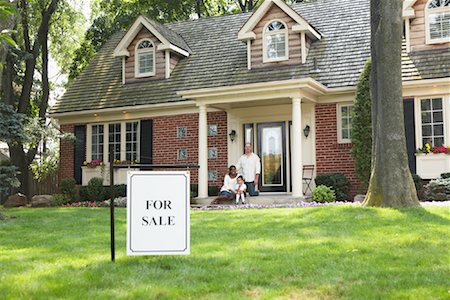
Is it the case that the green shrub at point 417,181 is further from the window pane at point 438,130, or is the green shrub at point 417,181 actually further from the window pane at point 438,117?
the window pane at point 438,117

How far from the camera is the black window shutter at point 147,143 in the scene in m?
18.3

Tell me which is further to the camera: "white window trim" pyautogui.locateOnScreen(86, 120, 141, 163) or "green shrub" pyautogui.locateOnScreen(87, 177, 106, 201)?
"white window trim" pyautogui.locateOnScreen(86, 120, 141, 163)

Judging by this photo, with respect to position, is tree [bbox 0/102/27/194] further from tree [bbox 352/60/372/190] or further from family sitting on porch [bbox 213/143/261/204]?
tree [bbox 352/60/372/190]

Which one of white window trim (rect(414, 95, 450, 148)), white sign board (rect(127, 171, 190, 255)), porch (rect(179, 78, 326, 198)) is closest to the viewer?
white sign board (rect(127, 171, 190, 255))

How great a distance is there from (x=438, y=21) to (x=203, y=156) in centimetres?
735

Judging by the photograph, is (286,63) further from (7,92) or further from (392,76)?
(7,92)

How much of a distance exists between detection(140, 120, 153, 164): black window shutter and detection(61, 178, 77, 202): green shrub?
8.23ft

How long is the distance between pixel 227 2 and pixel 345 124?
18114mm

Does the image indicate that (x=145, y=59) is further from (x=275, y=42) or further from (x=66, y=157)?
(x=275, y=42)

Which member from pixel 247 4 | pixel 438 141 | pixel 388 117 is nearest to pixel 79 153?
pixel 438 141

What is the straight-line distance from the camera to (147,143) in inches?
725

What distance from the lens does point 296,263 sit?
549 centimetres

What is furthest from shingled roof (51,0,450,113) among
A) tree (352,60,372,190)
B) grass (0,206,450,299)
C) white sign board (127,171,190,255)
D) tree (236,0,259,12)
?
white sign board (127,171,190,255)

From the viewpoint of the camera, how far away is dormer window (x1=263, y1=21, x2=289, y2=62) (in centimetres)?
1686
